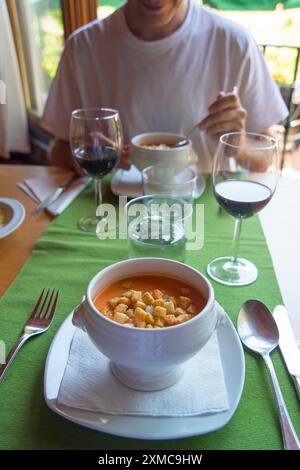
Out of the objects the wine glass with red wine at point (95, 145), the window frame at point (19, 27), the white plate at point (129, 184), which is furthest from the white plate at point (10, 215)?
the window frame at point (19, 27)

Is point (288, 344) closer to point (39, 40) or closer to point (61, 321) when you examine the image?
point (61, 321)

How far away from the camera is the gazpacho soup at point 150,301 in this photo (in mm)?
501

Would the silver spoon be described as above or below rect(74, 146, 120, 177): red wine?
below

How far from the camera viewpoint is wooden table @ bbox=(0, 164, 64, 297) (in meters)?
0.80

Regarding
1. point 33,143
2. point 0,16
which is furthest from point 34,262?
point 33,143

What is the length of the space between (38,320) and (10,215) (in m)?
0.37

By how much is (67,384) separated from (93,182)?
0.70m

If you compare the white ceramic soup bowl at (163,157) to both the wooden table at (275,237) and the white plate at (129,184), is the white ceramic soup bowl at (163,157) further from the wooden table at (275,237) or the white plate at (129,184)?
the wooden table at (275,237)

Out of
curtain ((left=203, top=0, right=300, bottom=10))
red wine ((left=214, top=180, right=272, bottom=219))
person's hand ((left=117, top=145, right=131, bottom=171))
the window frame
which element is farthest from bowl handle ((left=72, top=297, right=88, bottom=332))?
the window frame

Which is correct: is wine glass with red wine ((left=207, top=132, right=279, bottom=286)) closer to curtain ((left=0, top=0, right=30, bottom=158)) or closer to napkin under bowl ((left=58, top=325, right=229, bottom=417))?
napkin under bowl ((left=58, top=325, right=229, bottom=417))

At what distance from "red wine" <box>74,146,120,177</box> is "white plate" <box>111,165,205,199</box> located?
0.11 m

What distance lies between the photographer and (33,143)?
311 centimetres

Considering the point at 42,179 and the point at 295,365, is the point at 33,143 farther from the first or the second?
the point at 295,365

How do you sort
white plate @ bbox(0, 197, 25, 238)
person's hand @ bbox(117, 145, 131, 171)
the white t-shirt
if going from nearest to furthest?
white plate @ bbox(0, 197, 25, 238) → person's hand @ bbox(117, 145, 131, 171) → the white t-shirt
